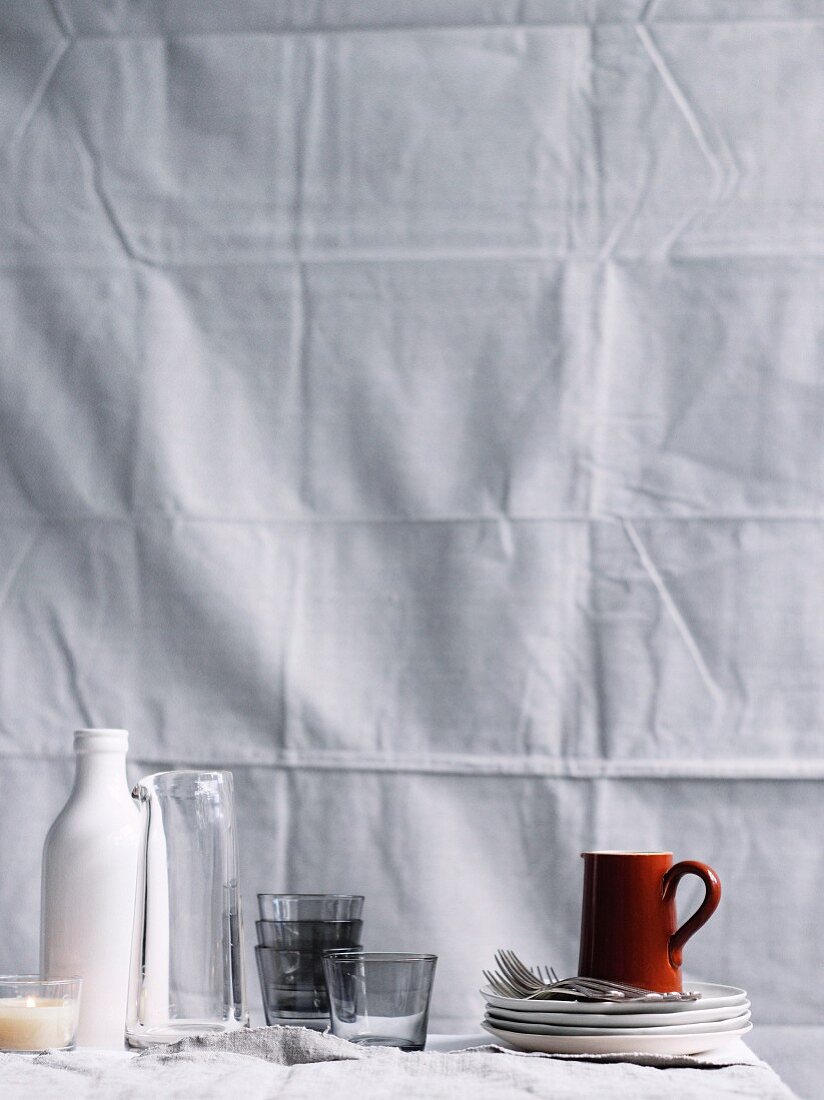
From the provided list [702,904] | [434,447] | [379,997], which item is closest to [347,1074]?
[379,997]

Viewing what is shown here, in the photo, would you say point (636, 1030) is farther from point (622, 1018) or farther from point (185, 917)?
point (185, 917)

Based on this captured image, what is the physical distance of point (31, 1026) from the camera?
3.06ft

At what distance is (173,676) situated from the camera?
4.52ft

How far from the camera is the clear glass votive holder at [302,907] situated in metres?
1.07

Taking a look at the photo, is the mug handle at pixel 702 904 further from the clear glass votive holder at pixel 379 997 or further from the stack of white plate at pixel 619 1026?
the clear glass votive holder at pixel 379 997

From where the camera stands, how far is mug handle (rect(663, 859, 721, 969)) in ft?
3.25

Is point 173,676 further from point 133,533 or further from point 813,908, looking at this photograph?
point 813,908

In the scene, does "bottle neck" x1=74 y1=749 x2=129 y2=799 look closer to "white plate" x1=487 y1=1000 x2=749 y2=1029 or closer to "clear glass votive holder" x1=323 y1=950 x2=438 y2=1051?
"clear glass votive holder" x1=323 y1=950 x2=438 y2=1051

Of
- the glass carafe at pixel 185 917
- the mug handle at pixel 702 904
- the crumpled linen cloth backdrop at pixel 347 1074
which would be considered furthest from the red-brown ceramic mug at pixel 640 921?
the glass carafe at pixel 185 917

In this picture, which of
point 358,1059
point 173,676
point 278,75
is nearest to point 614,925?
point 358,1059

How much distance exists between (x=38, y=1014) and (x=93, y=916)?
10cm

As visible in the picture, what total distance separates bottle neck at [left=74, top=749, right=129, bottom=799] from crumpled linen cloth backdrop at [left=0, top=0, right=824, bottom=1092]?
1.00 ft

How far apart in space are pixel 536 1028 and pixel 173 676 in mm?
597

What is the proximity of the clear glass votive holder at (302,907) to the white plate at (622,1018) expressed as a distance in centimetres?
19
